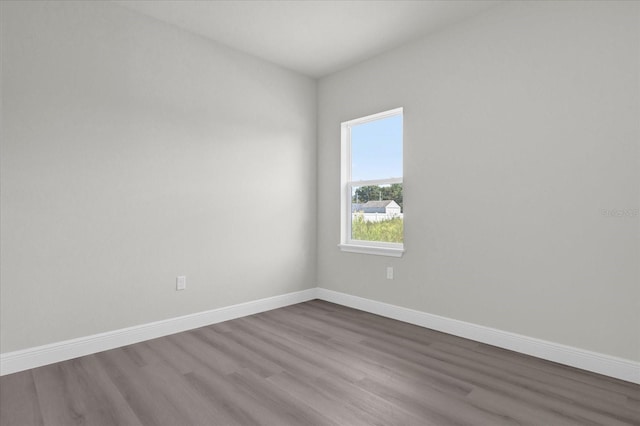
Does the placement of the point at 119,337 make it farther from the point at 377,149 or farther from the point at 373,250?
the point at 377,149

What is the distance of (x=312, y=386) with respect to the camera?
2.17m

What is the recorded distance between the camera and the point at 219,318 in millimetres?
3477

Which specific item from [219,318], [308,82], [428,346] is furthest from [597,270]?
[308,82]

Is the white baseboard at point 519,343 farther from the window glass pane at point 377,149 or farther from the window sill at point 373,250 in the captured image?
the window glass pane at point 377,149

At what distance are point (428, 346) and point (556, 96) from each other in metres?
2.18

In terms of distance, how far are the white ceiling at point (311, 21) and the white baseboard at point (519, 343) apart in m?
2.72

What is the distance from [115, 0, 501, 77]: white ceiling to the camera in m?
2.85

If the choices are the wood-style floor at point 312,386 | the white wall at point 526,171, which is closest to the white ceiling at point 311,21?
the white wall at point 526,171

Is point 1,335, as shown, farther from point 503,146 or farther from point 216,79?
point 503,146

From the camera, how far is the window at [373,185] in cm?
369

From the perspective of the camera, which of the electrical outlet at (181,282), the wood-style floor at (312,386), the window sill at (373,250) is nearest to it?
the wood-style floor at (312,386)

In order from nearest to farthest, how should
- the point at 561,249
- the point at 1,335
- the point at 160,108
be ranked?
1. the point at 1,335
2. the point at 561,249
3. the point at 160,108

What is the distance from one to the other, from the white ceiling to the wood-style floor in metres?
2.84

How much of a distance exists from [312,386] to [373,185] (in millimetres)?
2358
